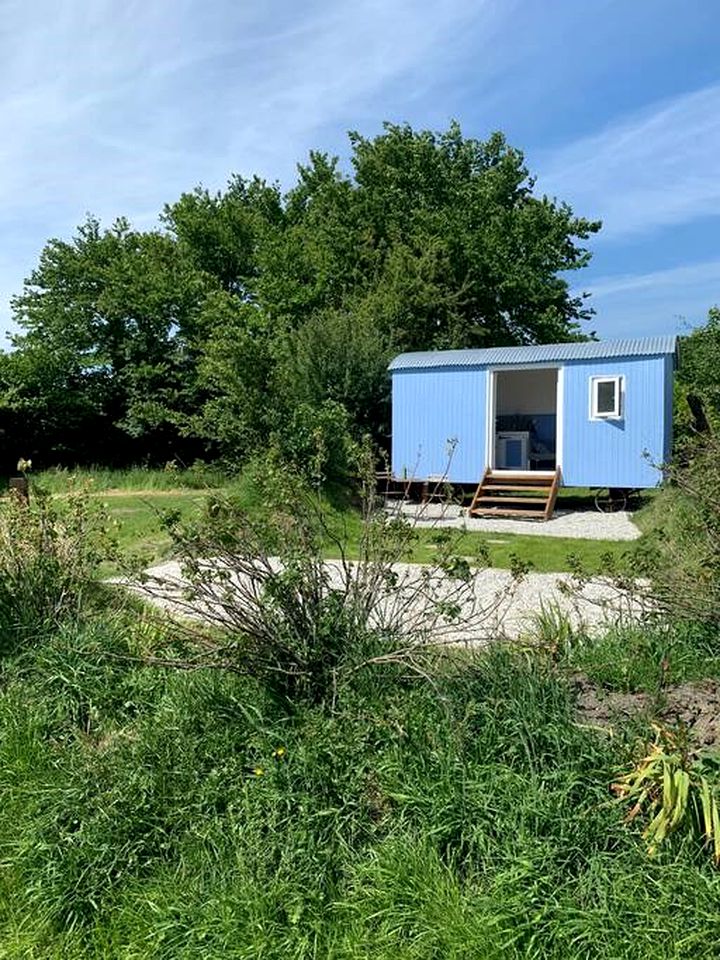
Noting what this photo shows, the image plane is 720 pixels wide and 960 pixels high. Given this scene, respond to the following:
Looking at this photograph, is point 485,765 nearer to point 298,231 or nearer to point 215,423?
point 215,423

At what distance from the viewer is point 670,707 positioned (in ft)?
8.77

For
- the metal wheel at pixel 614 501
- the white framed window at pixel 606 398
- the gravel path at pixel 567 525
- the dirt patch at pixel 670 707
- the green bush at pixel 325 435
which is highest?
the white framed window at pixel 606 398

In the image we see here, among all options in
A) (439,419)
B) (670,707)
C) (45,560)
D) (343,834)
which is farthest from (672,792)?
(439,419)

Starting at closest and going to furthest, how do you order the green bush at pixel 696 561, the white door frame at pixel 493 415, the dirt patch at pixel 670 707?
the dirt patch at pixel 670 707, the green bush at pixel 696 561, the white door frame at pixel 493 415

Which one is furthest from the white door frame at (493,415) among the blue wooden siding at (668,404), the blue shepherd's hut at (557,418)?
the blue wooden siding at (668,404)

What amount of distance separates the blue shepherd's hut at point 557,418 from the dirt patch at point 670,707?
383 inches

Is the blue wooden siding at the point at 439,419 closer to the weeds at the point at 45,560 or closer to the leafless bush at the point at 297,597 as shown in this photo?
the weeds at the point at 45,560

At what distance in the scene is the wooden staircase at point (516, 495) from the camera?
44.9 feet

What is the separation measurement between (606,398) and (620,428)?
1.91ft

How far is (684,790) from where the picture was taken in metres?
2.07

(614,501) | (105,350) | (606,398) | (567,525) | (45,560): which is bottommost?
(567,525)

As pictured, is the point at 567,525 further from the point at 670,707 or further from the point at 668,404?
the point at 670,707

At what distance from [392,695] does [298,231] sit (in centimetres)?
2542

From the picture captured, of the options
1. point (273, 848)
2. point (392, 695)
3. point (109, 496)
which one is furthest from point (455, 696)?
point (109, 496)
